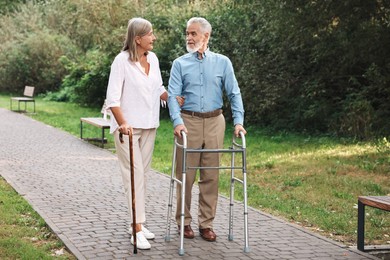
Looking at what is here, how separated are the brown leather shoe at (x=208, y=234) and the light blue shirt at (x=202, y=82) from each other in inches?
45.8

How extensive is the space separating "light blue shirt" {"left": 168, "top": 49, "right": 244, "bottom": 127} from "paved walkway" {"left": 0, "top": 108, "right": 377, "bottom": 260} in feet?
4.42

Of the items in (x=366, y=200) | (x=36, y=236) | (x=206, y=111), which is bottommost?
(x=36, y=236)

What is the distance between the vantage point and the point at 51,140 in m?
17.8

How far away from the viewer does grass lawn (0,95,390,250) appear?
8.55 metres

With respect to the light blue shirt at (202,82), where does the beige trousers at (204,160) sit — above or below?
below

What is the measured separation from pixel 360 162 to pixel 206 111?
6.74 meters

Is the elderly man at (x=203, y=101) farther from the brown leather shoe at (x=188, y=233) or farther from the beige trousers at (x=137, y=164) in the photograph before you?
the beige trousers at (x=137, y=164)

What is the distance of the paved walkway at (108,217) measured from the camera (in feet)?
22.6

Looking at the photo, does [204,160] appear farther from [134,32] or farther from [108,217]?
[108,217]

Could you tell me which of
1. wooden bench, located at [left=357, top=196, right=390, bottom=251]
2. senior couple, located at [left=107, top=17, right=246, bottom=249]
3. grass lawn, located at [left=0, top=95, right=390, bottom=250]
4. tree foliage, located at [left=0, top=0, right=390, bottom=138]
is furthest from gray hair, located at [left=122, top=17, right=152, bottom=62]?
tree foliage, located at [left=0, top=0, right=390, bottom=138]

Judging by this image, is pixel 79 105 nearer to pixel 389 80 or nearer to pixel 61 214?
pixel 389 80

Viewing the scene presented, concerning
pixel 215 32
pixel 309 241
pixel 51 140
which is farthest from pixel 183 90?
pixel 215 32

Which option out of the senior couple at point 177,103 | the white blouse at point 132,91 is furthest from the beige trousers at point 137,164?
the white blouse at point 132,91

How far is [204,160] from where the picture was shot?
7297mm
